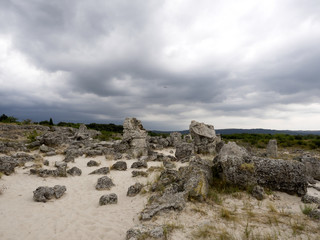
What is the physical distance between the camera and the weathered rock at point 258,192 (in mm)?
6383

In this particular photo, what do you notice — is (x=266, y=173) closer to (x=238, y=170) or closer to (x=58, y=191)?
(x=238, y=170)

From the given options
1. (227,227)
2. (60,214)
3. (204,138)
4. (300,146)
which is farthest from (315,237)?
(300,146)

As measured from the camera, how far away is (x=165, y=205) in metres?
5.52

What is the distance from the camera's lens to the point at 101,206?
6.46 meters

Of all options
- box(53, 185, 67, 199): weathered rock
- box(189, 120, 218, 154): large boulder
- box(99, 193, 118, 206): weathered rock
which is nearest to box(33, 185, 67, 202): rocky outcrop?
box(53, 185, 67, 199): weathered rock

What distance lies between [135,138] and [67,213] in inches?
420

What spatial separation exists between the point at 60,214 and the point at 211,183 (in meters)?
5.53

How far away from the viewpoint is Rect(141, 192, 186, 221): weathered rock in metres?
5.29

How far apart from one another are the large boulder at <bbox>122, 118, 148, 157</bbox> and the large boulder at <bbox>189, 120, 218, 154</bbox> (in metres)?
4.55

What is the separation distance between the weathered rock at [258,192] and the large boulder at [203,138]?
32.0 feet

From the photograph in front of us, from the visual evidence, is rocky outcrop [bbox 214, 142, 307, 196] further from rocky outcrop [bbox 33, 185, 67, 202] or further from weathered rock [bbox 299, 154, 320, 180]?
rocky outcrop [bbox 33, 185, 67, 202]

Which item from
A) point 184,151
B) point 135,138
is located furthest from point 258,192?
point 135,138

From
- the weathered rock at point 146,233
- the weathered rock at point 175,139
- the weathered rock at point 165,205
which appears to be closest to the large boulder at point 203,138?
the weathered rock at point 175,139

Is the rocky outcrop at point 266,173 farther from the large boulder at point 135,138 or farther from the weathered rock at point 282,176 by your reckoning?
the large boulder at point 135,138
